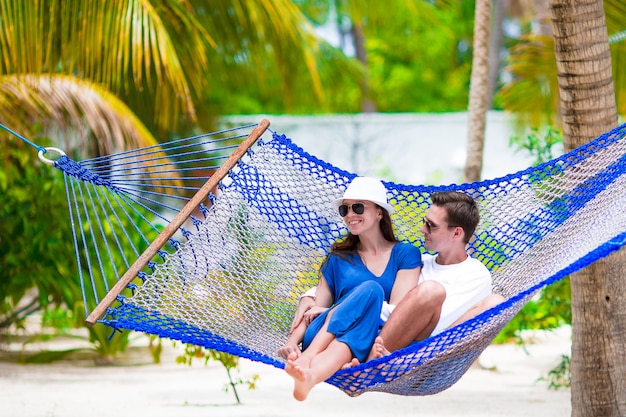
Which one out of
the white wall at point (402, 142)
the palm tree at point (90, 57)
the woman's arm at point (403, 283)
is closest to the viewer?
the woman's arm at point (403, 283)

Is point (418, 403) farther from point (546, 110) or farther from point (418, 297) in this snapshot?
point (546, 110)

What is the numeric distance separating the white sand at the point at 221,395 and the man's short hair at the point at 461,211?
1353 millimetres

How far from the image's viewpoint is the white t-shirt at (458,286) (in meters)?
2.99

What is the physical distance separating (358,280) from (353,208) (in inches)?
9.0

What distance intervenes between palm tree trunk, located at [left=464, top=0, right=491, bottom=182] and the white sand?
105 cm

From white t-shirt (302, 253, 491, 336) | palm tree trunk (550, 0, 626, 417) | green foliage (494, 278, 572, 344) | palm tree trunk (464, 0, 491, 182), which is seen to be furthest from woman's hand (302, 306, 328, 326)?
palm tree trunk (464, 0, 491, 182)

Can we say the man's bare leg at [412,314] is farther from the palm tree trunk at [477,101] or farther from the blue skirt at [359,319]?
the palm tree trunk at [477,101]

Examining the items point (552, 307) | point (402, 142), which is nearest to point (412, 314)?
point (552, 307)

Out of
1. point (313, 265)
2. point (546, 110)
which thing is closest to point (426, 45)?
point (546, 110)

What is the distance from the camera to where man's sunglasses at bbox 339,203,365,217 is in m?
3.12

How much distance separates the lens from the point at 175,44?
240 inches

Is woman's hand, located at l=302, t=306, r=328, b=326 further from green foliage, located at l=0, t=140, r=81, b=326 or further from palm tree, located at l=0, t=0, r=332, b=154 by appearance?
green foliage, located at l=0, t=140, r=81, b=326

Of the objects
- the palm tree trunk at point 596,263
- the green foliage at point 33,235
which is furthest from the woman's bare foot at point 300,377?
the green foliage at point 33,235

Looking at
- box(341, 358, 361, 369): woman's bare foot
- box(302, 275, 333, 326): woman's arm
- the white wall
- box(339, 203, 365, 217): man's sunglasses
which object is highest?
the white wall
